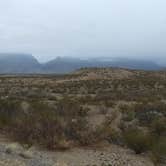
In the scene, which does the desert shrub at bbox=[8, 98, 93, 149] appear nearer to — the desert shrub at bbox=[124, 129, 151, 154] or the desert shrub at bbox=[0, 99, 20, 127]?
the desert shrub at bbox=[0, 99, 20, 127]

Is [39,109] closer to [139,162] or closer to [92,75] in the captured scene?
[139,162]

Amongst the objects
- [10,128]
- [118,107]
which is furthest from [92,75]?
[10,128]

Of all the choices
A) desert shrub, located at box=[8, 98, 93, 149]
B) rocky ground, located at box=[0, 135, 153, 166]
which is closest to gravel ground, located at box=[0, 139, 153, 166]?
rocky ground, located at box=[0, 135, 153, 166]

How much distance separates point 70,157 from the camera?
1216 centimetres

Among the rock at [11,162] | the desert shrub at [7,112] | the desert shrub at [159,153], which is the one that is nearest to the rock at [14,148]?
the rock at [11,162]

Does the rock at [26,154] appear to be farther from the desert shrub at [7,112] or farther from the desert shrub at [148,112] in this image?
the desert shrub at [148,112]

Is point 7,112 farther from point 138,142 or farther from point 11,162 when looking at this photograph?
point 11,162

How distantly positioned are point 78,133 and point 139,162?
2616 millimetres

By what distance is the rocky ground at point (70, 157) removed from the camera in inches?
432

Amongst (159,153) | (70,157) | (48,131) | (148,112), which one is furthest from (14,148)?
(148,112)

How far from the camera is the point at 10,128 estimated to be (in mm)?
14820

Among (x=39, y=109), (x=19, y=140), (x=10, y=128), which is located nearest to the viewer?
(x=19, y=140)

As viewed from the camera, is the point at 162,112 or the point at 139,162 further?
the point at 162,112

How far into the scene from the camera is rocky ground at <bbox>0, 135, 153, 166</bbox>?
1096cm
